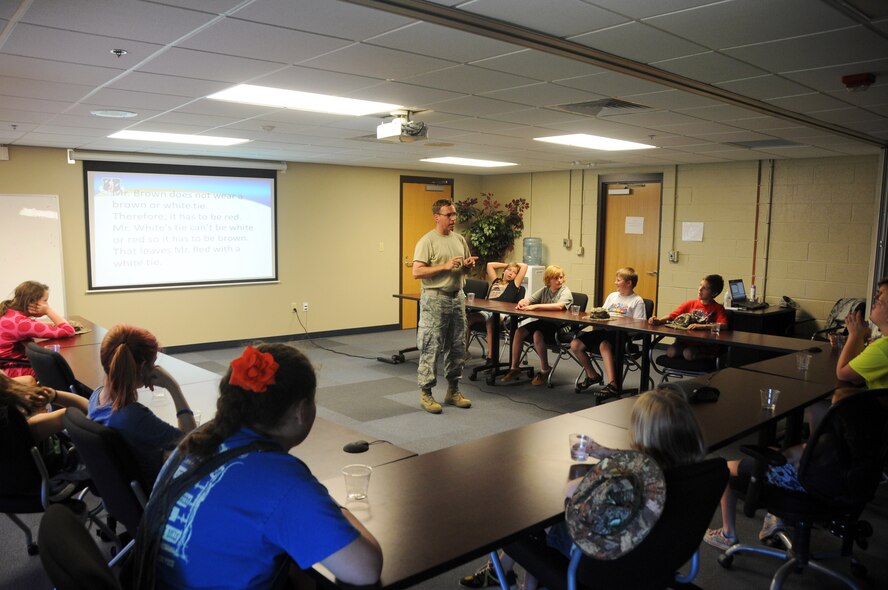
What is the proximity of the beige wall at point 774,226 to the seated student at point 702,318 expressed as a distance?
6.05 feet

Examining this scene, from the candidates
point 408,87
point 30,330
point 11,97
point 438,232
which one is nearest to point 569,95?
point 408,87

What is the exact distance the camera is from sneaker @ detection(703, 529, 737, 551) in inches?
119

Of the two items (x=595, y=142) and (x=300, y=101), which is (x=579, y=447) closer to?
(x=300, y=101)

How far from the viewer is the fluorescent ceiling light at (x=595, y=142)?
18.7ft

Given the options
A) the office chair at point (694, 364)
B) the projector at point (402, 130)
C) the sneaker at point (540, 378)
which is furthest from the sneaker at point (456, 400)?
the projector at point (402, 130)

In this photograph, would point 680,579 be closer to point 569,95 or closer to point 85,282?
point 569,95

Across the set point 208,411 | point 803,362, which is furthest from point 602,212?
point 208,411

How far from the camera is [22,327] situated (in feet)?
13.9

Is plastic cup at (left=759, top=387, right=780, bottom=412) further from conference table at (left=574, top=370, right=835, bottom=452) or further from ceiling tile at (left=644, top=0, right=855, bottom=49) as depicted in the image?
ceiling tile at (left=644, top=0, right=855, bottom=49)

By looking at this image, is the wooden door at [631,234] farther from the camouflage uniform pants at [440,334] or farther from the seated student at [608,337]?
the camouflage uniform pants at [440,334]

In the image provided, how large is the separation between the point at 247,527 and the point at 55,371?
2.71m

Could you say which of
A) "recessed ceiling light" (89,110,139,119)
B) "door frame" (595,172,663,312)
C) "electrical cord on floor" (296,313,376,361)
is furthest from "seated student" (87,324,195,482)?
"door frame" (595,172,663,312)

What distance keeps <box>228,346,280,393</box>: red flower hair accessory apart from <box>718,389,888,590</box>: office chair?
1.99 metres

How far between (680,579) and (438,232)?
139 inches
